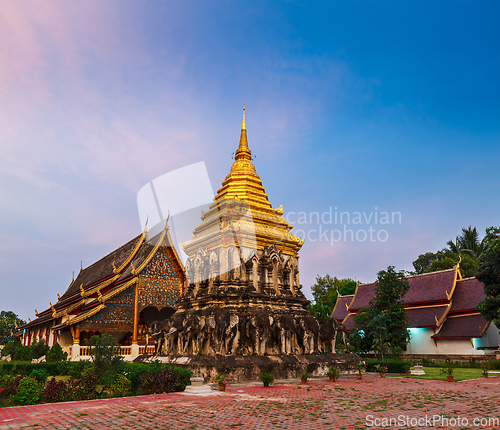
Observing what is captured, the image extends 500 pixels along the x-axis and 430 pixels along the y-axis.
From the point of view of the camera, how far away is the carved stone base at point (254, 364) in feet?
44.4

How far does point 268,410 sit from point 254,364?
5.82 metres

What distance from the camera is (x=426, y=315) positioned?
26.8m

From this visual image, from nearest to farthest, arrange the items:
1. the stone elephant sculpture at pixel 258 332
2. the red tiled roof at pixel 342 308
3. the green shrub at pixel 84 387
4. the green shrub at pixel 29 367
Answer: the green shrub at pixel 84 387, the stone elephant sculpture at pixel 258 332, the green shrub at pixel 29 367, the red tiled roof at pixel 342 308

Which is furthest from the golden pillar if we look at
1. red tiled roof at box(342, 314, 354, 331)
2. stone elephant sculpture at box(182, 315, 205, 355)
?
red tiled roof at box(342, 314, 354, 331)

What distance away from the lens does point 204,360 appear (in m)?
13.8

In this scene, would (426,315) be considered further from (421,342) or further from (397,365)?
(397,365)

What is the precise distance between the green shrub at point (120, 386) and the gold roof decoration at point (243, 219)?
312 inches

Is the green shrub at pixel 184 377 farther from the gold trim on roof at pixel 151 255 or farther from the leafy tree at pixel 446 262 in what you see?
the leafy tree at pixel 446 262

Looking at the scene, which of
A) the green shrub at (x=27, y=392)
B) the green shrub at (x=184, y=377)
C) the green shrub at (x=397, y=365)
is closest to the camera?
the green shrub at (x=27, y=392)

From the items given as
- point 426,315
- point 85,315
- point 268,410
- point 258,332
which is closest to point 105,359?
point 268,410

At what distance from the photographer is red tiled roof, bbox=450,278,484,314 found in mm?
25422

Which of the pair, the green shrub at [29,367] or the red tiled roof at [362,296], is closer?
the green shrub at [29,367]

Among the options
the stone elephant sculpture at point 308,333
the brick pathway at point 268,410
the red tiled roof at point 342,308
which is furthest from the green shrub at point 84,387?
the red tiled roof at point 342,308

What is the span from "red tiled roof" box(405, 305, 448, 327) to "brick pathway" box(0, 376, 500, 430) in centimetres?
1523
